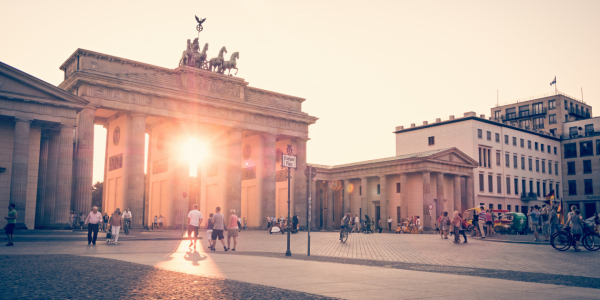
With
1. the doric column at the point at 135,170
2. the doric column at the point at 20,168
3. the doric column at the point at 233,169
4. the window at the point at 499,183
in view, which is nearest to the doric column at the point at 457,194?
the window at the point at 499,183

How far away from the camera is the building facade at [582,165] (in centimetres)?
7606

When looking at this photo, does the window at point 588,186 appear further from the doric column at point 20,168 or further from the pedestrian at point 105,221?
the doric column at point 20,168

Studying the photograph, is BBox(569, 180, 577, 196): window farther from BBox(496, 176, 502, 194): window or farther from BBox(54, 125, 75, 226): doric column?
BBox(54, 125, 75, 226): doric column

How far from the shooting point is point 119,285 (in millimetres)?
8219

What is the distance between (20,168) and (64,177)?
3.42 m

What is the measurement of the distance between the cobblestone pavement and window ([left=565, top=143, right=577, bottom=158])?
85.2 metres

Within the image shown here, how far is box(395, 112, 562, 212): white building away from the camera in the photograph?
64.7 m

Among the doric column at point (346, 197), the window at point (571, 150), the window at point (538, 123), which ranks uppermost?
the window at point (538, 123)

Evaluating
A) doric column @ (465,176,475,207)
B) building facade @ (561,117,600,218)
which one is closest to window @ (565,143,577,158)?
building facade @ (561,117,600,218)

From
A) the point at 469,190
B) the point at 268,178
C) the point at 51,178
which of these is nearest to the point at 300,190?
the point at 268,178

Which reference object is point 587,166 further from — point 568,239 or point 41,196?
point 41,196

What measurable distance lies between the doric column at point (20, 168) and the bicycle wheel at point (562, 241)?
29.5m

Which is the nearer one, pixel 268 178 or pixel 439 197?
pixel 268 178

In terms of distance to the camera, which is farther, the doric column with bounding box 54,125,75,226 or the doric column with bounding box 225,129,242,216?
the doric column with bounding box 225,129,242,216
